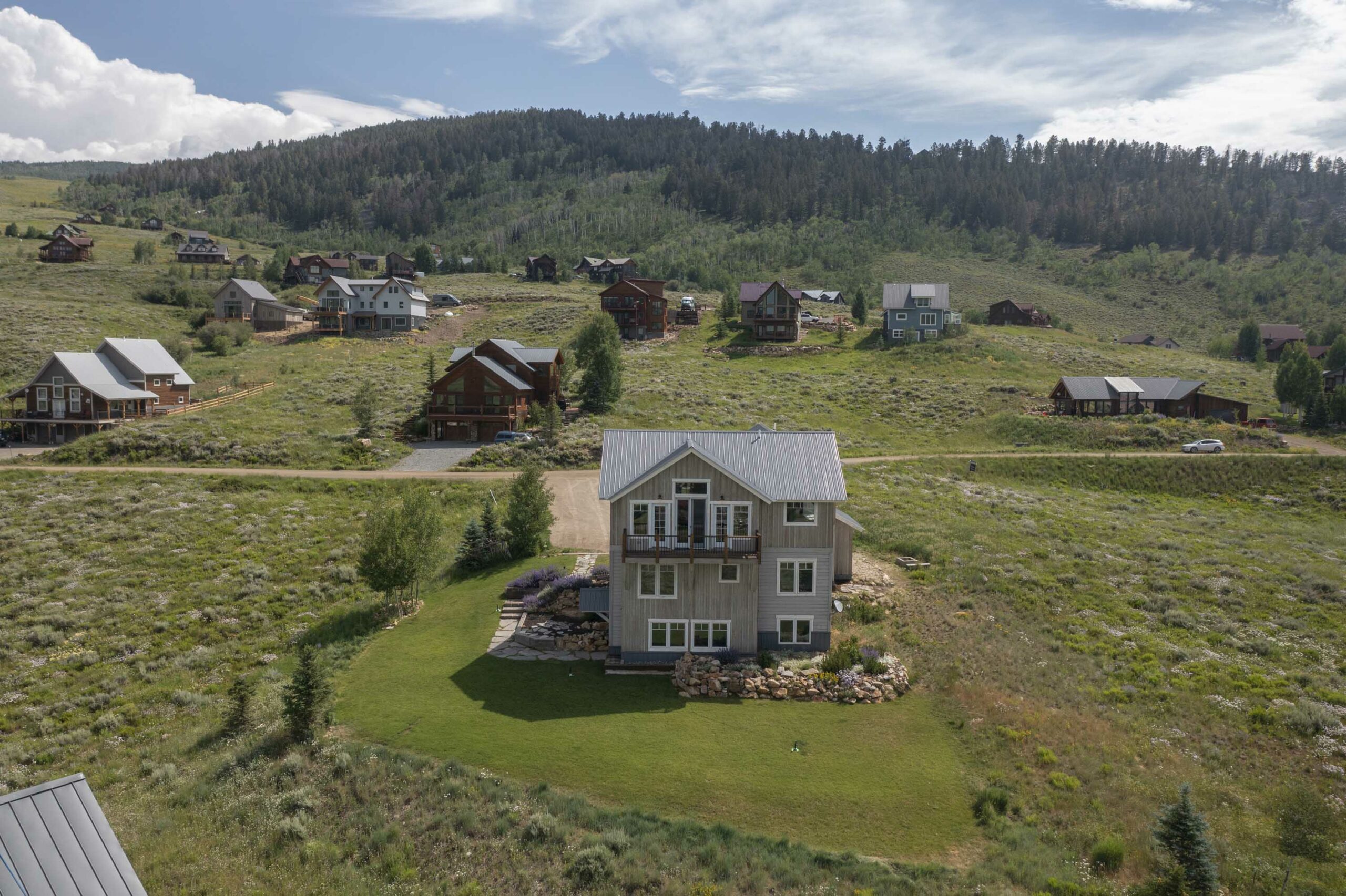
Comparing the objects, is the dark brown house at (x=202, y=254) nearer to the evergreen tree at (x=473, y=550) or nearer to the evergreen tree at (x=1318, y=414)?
the evergreen tree at (x=473, y=550)

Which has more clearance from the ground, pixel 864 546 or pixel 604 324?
pixel 604 324

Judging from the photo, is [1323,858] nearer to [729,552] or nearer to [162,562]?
[729,552]

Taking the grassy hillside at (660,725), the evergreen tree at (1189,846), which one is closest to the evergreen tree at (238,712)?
the grassy hillside at (660,725)

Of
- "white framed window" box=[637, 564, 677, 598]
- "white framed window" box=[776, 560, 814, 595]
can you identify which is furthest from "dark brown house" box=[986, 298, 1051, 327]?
"white framed window" box=[637, 564, 677, 598]

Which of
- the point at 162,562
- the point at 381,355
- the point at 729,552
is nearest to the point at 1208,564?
the point at 729,552

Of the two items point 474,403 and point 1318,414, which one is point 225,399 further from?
point 1318,414

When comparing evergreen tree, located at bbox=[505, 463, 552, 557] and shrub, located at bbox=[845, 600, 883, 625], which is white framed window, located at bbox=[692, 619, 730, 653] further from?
evergreen tree, located at bbox=[505, 463, 552, 557]
